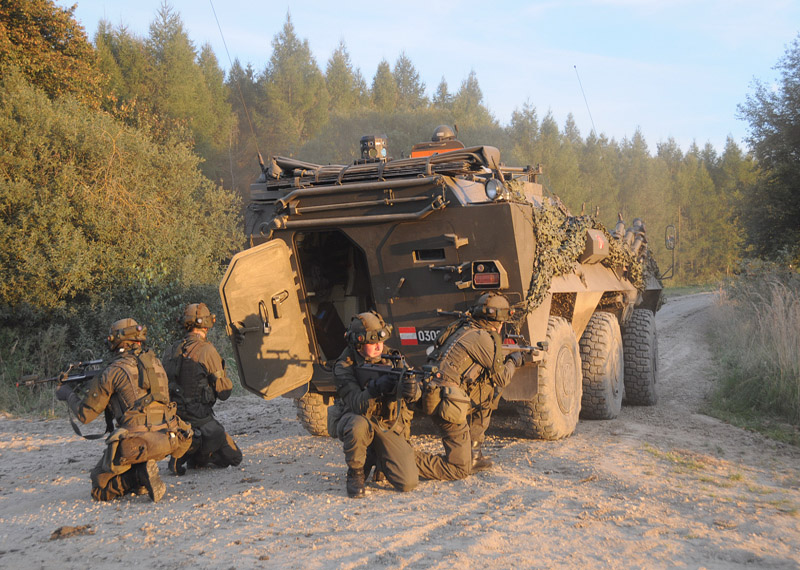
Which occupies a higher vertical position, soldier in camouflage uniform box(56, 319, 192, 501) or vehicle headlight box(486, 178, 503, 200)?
vehicle headlight box(486, 178, 503, 200)

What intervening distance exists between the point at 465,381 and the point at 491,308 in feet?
1.95

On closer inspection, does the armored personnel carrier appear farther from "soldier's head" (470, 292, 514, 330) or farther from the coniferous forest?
the coniferous forest

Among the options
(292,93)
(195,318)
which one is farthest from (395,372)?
(292,93)

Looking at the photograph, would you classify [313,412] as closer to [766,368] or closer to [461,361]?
[461,361]

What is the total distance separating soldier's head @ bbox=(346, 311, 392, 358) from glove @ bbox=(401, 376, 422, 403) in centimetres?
45

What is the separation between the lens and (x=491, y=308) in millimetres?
5688

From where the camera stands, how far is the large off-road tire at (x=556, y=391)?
6395 millimetres

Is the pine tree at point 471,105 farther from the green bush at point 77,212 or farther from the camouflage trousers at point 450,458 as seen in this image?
the camouflage trousers at point 450,458

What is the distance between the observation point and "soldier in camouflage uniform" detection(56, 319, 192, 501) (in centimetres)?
523

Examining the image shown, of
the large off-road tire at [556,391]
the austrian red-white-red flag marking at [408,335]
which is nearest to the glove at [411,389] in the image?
the austrian red-white-red flag marking at [408,335]

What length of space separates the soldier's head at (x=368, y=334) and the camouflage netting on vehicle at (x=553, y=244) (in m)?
1.30

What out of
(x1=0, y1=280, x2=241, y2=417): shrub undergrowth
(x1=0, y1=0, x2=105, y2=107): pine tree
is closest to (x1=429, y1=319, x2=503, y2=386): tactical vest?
(x1=0, y1=280, x2=241, y2=417): shrub undergrowth

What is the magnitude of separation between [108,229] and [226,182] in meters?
17.6

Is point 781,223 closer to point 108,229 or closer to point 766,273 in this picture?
point 766,273
